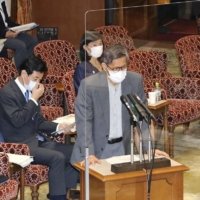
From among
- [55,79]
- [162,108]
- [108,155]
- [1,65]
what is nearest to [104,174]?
[108,155]

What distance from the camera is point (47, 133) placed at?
6.28 meters

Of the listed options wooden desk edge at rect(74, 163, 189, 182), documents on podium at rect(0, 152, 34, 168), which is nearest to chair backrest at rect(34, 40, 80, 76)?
documents on podium at rect(0, 152, 34, 168)

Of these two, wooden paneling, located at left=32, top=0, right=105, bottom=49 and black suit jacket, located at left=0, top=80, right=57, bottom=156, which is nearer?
black suit jacket, located at left=0, top=80, right=57, bottom=156

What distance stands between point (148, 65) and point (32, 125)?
1899mm

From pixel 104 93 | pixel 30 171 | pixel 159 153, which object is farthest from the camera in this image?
pixel 30 171

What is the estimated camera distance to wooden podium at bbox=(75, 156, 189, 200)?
4562mm

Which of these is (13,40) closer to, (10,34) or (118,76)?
(10,34)

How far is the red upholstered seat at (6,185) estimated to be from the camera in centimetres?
538

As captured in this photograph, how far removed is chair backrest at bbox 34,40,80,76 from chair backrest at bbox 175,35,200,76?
137cm

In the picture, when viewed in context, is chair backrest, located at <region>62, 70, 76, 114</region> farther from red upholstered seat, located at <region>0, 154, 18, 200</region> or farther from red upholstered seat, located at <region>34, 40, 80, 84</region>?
red upholstered seat, located at <region>0, 154, 18, 200</region>

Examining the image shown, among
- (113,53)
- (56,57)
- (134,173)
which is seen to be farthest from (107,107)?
(56,57)

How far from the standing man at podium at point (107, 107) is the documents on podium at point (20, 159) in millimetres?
479

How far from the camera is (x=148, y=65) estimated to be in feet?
25.2

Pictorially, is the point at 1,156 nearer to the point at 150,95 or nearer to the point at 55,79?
the point at 150,95
